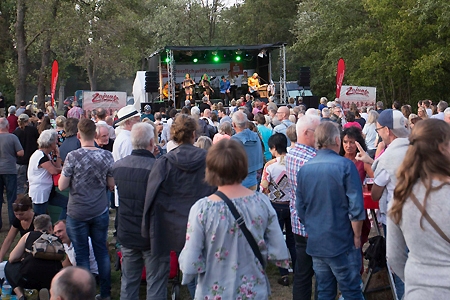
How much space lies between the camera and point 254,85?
2331 centimetres

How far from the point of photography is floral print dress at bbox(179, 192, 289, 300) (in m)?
3.08

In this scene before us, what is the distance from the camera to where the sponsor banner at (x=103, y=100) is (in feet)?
55.6

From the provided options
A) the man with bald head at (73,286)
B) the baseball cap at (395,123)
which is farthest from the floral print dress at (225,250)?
the baseball cap at (395,123)

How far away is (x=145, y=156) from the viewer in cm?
450

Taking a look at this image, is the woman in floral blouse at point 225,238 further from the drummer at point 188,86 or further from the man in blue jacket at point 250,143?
the drummer at point 188,86

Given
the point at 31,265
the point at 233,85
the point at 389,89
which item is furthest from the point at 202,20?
the point at 31,265

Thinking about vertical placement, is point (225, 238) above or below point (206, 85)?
below

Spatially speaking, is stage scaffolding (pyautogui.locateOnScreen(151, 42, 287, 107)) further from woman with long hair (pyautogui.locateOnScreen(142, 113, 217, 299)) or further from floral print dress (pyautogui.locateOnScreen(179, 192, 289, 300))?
floral print dress (pyautogui.locateOnScreen(179, 192, 289, 300))

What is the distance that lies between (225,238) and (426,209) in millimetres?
1041

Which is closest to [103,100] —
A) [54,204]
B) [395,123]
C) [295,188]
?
Answer: [54,204]

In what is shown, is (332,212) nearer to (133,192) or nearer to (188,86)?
(133,192)

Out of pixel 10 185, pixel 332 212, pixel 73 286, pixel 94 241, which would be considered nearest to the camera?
pixel 73 286

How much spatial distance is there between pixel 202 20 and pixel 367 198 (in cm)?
4119

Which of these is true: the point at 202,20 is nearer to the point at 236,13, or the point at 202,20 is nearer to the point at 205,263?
the point at 236,13
